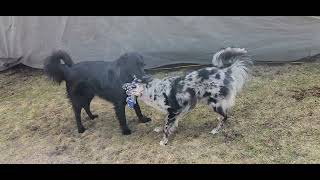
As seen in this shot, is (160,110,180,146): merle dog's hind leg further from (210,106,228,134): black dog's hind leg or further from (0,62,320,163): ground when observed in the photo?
(210,106,228,134): black dog's hind leg

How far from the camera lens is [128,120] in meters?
5.23

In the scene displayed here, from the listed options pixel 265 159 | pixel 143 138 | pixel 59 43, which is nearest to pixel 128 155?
pixel 143 138

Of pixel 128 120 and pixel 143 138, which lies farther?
pixel 128 120

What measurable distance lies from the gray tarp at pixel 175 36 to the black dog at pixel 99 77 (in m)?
1.54

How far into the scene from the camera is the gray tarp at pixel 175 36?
240 inches

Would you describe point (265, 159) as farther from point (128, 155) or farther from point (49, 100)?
point (49, 100)

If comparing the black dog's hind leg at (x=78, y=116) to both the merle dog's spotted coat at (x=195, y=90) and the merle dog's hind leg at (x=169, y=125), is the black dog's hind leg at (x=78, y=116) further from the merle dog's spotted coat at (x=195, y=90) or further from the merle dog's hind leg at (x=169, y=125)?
the merle dog's hind leg at (x=169, y=125)

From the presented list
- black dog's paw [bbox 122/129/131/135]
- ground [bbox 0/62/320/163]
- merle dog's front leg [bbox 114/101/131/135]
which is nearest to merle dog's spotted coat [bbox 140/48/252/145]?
merle dog's front leg [bbox 114/101/131/135]

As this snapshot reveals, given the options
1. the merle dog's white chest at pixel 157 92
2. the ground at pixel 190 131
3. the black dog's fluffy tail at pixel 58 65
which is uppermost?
the black dog's fluffy tail at pixel 58 65

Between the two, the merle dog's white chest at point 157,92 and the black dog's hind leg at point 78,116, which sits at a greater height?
the merle dog's white chest at point 157,92

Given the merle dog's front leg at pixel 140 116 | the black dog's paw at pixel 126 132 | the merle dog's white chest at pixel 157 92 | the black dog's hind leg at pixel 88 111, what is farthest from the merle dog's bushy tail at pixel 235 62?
the black dog's hind leg at pixel 88 111

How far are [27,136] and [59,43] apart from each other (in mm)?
1759

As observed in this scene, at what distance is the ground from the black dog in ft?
1.09
